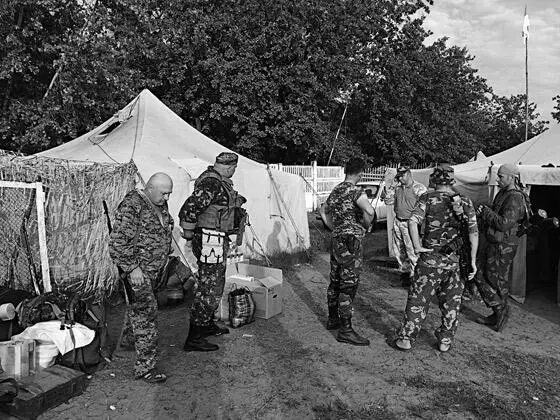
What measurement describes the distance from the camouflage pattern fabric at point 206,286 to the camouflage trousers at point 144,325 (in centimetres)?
71

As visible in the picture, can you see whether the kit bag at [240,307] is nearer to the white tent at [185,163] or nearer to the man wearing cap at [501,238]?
the white tent at [185,163]

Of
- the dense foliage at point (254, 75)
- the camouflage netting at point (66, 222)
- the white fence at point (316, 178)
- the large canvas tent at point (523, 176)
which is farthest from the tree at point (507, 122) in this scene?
the camouflage netting at point (66, 222)

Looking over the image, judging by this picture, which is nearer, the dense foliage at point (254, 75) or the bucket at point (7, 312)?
the bucket at point (7, 312)

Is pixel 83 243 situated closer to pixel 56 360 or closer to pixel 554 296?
pixel 56 360

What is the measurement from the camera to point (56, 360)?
365 cm

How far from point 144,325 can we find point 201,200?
1243 mm

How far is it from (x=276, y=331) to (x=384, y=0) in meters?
21.6

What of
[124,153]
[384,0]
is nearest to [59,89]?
[124,153]

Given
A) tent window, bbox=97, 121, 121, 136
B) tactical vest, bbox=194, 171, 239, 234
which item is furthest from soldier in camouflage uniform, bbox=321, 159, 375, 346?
tent window, bbox=97, 121, 121, 136

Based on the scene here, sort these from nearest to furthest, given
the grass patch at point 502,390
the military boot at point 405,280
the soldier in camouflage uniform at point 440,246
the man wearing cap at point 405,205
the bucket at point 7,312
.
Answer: the grass patch at point 502,390, the bucket at point 7,312, the soldier in camouflage uniform at point 440,246, the man wearing cap at point 405,205, the military boot at point 405,280

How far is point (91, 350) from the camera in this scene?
12.6 ft

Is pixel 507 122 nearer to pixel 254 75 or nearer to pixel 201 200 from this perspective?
pixel 254 75

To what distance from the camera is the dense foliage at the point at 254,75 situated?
43.2 feet

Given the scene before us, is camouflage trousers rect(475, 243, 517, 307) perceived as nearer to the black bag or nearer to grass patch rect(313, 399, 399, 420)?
grass patch rect(313, 399, 399, 420)
